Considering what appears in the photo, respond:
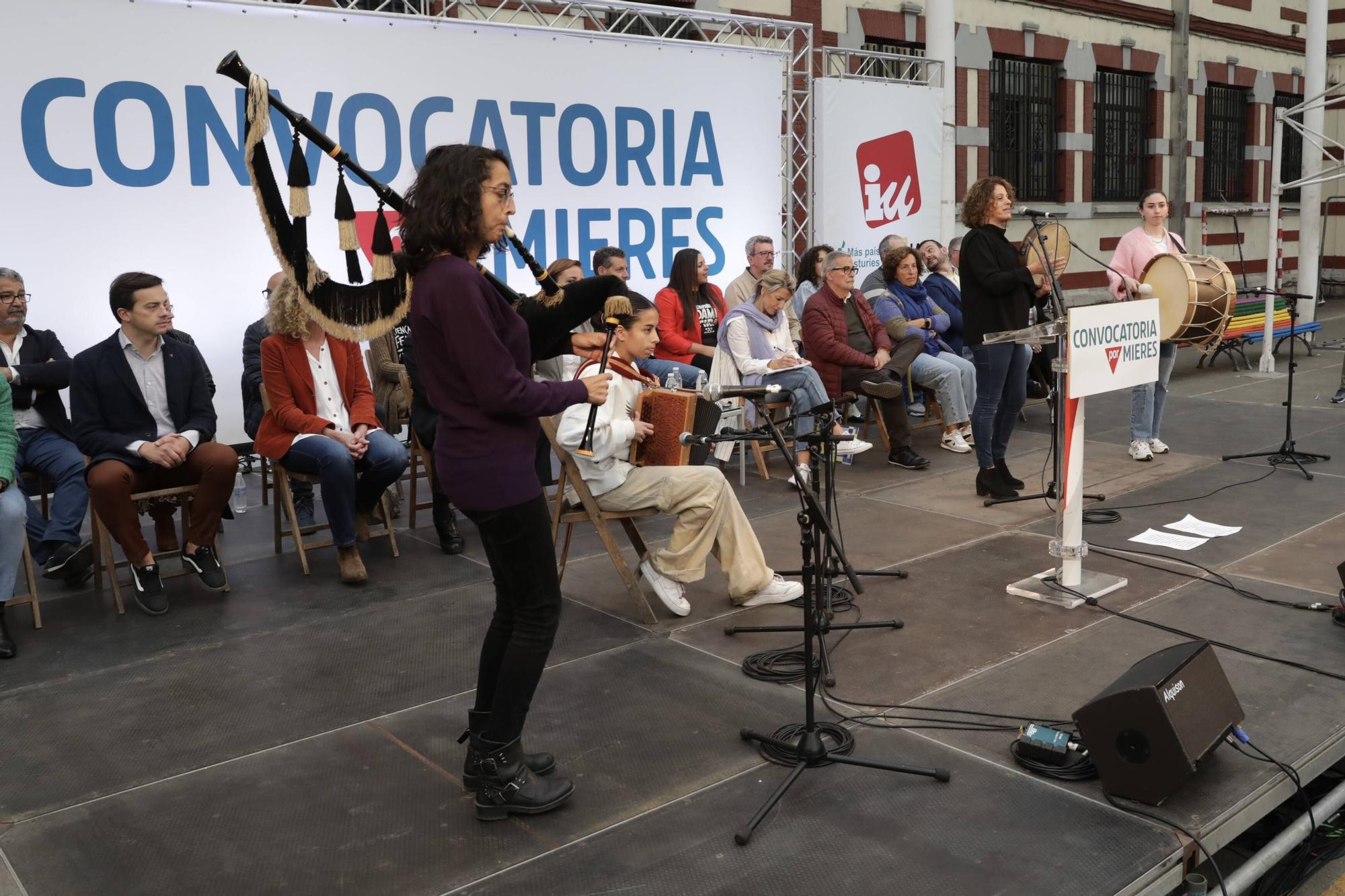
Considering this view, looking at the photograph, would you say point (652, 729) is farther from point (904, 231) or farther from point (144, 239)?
point (904, 231)

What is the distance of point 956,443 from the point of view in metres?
8.51

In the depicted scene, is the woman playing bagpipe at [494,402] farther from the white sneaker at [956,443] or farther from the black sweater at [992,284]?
the white sneaker at [956,443]

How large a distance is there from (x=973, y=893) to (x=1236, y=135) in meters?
21.0

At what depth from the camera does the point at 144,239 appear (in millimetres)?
7105

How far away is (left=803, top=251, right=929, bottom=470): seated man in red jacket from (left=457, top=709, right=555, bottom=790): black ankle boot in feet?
15.4

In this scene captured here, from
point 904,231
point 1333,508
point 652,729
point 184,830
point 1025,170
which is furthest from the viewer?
point 1025,170


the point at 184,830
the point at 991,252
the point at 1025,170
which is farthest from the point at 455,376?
the point at 1025,170

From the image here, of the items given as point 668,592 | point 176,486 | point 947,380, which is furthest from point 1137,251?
point 176,486

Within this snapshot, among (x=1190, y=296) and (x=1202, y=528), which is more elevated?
(x=1190, y=296)

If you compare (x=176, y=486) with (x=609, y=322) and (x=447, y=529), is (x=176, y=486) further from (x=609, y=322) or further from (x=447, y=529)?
(x=609, y=322)

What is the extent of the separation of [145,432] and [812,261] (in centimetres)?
507

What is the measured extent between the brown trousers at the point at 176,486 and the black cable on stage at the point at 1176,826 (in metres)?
4.18

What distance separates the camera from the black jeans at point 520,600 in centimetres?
318

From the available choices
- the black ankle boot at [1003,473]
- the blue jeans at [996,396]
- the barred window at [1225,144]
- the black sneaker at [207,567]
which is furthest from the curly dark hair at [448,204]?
the barred window at [1225,144]
